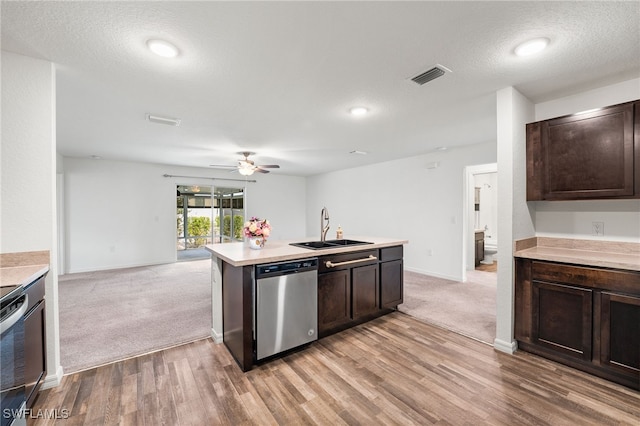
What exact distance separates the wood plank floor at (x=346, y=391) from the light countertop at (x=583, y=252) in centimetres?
91

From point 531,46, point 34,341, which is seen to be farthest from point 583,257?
point 34,341

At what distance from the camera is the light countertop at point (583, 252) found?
6.72 ft

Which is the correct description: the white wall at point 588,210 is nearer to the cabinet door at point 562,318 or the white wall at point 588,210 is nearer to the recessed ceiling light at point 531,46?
the cabinet door at point 562,318

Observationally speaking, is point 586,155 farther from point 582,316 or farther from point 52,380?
point 52,380

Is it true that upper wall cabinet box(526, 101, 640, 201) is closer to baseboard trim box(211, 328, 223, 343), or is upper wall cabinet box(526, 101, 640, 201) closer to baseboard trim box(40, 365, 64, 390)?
baseboard trim box(211, 328, 223, 343)

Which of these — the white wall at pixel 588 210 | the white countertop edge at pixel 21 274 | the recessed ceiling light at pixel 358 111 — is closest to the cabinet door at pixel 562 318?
the white wall at pixel 588 210

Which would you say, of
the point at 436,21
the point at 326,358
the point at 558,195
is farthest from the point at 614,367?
the point at 436,21

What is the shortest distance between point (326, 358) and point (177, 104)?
2.99 meters

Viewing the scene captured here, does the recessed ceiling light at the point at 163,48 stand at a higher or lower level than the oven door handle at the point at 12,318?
higher

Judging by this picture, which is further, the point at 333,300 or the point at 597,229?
the point at 333,300

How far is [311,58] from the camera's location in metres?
1.99

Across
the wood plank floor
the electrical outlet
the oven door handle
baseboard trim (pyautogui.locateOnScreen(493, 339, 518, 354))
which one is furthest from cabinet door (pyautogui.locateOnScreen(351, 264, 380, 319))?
the oven door handle

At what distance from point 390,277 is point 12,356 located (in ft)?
10.5

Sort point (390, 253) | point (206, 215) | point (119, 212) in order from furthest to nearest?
point (206, 215)
point (119, 212)
point (390, 253)
